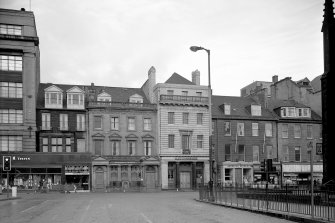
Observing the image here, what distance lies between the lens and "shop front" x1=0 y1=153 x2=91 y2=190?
5366 cm

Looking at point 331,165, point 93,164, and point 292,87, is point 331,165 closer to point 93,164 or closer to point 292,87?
point 93,164

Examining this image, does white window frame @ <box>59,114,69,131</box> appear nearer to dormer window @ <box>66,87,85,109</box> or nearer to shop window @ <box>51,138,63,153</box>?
dormer window @ <box>66,87,85,109</box>

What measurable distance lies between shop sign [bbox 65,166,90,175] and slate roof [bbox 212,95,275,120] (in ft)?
61.5

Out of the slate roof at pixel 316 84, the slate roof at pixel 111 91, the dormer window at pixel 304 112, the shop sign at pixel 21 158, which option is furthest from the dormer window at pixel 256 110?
the shop sign at pixel 21 158

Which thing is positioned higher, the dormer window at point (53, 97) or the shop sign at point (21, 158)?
the dormer window at point (53, 97)

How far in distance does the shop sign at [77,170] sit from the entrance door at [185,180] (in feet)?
41.6

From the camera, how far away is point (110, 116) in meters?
59.1

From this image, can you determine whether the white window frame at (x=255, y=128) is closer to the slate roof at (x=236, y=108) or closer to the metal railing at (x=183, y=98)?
the slate roof at (x=236, y=108)

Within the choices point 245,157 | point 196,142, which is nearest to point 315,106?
point 245,157

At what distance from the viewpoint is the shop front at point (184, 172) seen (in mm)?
60312

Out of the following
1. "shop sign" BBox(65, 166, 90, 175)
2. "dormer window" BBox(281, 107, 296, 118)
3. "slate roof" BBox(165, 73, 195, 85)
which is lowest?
"shop sign" BBox(65, 166, 90, 175)

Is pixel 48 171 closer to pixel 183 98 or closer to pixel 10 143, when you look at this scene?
pixel 10 143

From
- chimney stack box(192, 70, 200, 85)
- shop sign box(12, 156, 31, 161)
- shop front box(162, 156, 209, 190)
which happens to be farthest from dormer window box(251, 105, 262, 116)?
shop sign box(12, 156, 31, 161)

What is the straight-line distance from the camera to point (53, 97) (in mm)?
57188
